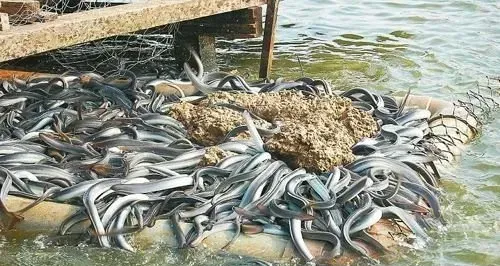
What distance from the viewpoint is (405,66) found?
9336mm

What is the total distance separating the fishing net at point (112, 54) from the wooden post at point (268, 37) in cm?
92

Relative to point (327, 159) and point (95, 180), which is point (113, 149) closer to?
point (95, 180)

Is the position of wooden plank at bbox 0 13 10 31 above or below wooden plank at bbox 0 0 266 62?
above

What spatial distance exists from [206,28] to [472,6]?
5.26m

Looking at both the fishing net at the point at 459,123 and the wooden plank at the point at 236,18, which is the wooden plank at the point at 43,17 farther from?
the fishing net at the point at 459,123

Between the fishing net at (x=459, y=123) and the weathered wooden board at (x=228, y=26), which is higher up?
the weathered wooden board at (x=228, y=26)

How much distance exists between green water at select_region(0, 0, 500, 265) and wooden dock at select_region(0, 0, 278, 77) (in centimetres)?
159

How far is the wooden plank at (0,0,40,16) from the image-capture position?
20.2 ft

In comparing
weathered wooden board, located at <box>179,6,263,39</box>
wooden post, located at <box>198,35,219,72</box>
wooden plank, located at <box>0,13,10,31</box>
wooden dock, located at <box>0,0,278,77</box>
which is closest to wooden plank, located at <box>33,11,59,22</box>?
wooden dock, located at <box>0,0,278,77</box>

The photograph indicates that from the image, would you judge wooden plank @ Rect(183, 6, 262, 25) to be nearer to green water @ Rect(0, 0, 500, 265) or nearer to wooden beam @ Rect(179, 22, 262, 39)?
wooden beam @ Rect(179, 22, 262, 39)

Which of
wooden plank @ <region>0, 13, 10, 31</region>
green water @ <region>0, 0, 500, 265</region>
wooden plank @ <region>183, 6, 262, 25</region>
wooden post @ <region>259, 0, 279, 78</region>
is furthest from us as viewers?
wooden plank @ <region>183, 6, 262, 25</region>

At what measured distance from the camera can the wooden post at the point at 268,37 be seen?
26.9 ft

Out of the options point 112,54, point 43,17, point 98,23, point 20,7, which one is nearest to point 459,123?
point 98,23

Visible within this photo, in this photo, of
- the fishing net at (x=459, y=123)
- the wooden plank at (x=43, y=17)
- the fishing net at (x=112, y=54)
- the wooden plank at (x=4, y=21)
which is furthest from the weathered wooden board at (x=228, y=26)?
the wooden plank at (x=4, y=21)
